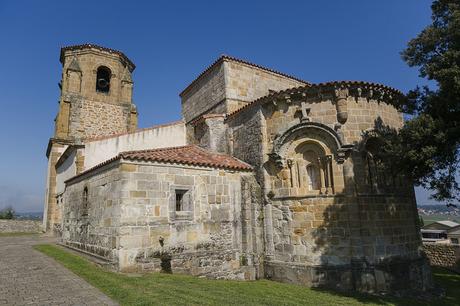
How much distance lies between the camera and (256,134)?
11.8 meters

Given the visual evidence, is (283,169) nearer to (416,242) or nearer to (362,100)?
(362,100)

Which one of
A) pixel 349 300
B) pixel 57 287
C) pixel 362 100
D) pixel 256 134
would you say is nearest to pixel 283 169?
pixel 256 134

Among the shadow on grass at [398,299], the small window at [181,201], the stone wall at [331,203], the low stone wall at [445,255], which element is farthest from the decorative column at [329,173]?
the low stone wall at [445,255]

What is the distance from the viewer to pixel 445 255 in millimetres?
17812

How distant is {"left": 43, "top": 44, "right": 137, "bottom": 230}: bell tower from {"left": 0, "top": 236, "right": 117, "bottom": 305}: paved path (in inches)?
443

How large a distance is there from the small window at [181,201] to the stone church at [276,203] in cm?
3

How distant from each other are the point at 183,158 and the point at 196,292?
15.1 ft

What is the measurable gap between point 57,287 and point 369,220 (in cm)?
842

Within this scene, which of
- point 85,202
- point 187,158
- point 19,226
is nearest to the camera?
point 187,158

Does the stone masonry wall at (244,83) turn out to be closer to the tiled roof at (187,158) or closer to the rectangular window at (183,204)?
the tiled roof at (187,158)

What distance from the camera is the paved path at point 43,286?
596 centimetres

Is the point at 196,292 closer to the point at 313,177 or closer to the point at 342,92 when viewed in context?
the point at 313,177

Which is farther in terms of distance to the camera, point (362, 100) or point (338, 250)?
point (362, 100)

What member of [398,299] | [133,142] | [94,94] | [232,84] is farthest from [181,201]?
[94,94]
